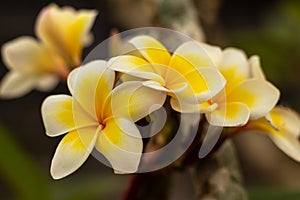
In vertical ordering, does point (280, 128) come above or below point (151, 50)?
below

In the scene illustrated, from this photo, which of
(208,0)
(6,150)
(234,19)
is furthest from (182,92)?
(234,19)

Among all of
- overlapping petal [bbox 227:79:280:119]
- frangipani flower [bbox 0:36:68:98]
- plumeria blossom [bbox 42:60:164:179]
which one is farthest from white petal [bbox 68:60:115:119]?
frangipani flower [bbox 0:36:68:98]

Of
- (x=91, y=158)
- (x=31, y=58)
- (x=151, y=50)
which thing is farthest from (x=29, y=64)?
(x=91, y=158)

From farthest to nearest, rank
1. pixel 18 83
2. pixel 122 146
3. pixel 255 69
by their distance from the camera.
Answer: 1. pixel 18 83
2. pixel 255 69
3. pixel 122 146

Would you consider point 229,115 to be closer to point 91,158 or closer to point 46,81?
point 46,81

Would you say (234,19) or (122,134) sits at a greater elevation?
(122,134)

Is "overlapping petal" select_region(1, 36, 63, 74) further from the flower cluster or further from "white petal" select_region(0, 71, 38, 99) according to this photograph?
the flower cluster

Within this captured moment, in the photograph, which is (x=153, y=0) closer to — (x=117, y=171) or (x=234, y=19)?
(x=117, y=171)
